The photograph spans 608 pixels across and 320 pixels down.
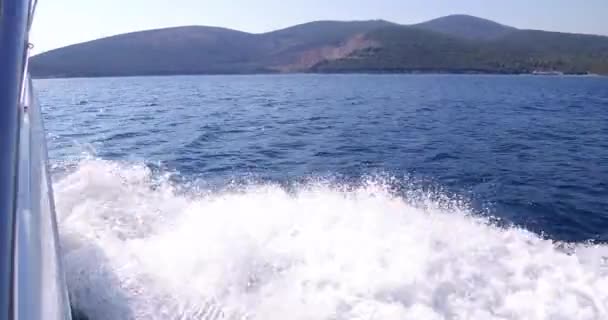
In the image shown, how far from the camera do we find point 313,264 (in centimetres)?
481

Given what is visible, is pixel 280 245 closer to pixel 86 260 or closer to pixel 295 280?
pixel 295 280

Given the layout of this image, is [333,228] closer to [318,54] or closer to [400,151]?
[400,151]

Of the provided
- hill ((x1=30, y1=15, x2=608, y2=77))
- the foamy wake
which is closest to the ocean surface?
the foamy wake

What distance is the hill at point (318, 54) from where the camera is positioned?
10731 centimetres

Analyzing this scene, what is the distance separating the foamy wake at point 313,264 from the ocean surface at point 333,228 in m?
0.02

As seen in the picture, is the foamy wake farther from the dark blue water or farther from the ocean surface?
the dark blue water

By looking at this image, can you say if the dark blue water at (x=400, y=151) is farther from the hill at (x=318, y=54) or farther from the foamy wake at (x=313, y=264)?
the hill at (x=318, y=54)

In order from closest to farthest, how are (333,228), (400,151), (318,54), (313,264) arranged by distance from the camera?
(313,264), (333,228), (400,151), (318,54)

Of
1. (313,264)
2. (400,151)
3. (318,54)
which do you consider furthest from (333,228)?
(318,54)

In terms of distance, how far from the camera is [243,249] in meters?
5.04

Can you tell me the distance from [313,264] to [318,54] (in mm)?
132010

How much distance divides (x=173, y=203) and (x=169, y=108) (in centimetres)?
1454

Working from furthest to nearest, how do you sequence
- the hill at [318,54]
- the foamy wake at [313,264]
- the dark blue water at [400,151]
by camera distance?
the hill at [318,54]
the dark blue water at [400,151]
the foamy wake at [313,264]

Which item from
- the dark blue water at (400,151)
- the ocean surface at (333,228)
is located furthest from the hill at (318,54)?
the ocean surface at (333,228)
